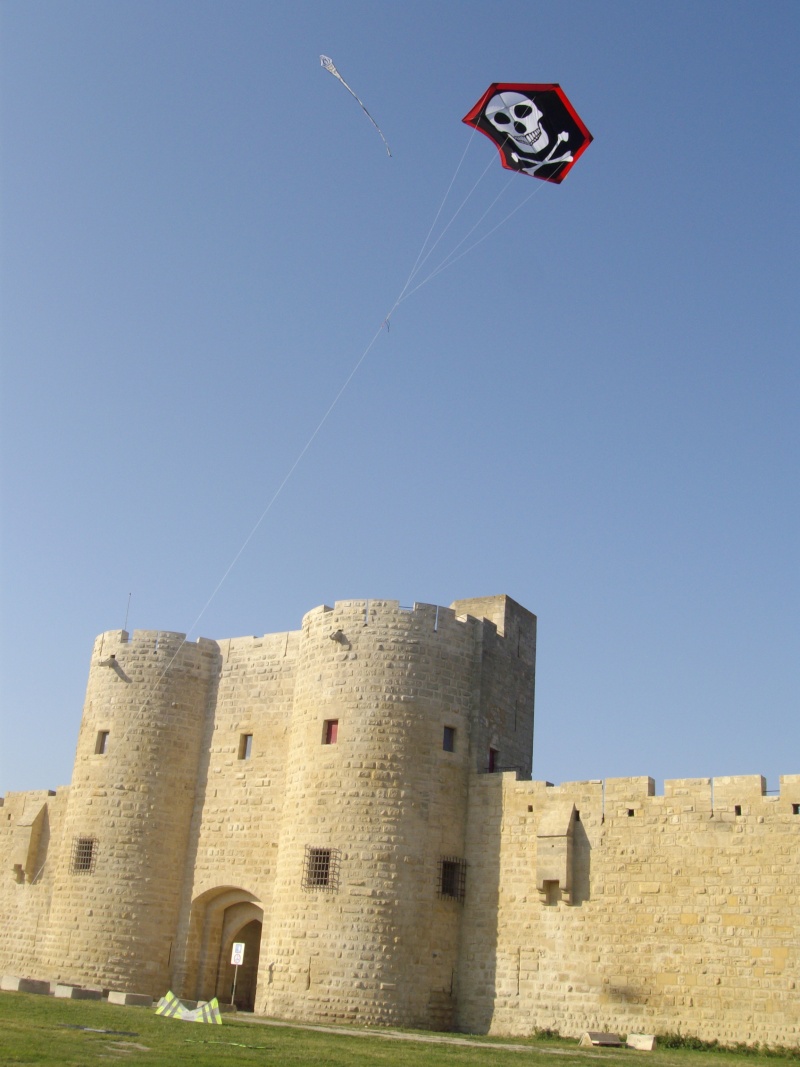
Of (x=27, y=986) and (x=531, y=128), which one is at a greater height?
(x=531, y=128)

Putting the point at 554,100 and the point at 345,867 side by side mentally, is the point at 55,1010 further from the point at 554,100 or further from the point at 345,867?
the point at 554,100

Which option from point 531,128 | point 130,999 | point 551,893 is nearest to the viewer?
point 531,128

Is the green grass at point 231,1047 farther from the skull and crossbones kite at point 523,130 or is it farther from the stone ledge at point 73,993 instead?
the skull and crossbones kite at point 523,130

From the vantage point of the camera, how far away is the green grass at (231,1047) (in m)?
11.5

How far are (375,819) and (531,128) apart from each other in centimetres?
1230

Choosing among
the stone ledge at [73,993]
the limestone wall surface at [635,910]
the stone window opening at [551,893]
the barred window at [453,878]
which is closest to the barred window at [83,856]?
the stone ledge at [73,993]

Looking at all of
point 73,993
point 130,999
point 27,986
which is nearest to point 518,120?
point 130,999

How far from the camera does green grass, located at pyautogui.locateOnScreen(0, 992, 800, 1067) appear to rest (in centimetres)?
1152

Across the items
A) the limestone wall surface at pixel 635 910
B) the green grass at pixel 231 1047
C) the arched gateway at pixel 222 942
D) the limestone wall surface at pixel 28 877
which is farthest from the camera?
the limestone wall surface at pixel 28 877

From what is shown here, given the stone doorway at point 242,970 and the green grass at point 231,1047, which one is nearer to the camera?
the green grass at point 231,1047

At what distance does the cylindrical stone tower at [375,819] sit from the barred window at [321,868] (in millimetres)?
21

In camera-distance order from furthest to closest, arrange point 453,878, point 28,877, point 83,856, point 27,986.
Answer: point 28,877, point 83,856, point 453,878, point 27,986

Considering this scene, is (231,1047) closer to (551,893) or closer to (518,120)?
(551,893)

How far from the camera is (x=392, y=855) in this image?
66.6 feet
